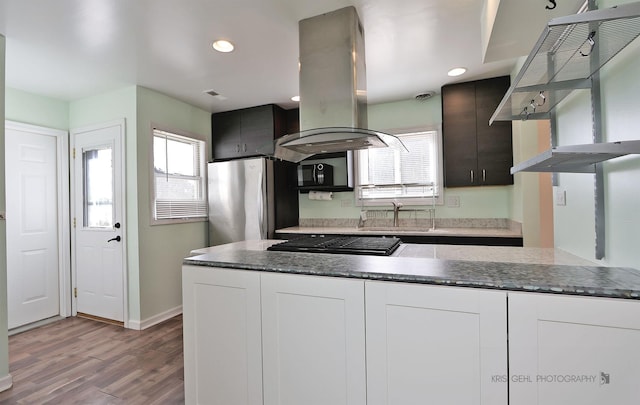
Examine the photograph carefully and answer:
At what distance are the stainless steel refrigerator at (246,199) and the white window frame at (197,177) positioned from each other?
160 mm

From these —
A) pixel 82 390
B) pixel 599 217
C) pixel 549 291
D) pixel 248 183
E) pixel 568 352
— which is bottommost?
pixel 82 390

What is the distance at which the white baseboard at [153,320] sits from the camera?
3.19 meters

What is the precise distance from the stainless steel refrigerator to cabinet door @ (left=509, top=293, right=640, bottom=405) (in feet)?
9.50

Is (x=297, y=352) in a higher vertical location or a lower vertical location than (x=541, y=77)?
lower

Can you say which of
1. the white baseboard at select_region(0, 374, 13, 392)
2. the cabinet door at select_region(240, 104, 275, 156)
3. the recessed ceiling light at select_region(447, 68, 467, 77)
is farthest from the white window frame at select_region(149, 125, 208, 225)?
the recessed ceiling light at select_region(447, 68, 467, 77)

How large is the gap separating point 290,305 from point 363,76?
158 centimetres

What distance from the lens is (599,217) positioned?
52.8 inches

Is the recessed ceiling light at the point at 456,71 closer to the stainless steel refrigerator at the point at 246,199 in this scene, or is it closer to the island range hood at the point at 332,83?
the island range hood at the point at 332,83

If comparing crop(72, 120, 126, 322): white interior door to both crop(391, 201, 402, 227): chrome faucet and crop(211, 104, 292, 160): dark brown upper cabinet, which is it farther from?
crop(391, 201, 402, 227): chrome faucet

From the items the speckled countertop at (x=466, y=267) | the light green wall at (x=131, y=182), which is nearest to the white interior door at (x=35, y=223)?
the light green wall at (x=131, y=182)

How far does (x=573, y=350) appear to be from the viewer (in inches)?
41.3

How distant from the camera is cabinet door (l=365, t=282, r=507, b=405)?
1136 mm

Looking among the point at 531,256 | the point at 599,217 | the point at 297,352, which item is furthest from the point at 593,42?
the point at 297,352

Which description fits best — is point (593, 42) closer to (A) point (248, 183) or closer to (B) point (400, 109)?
(B) point (400, 109)
